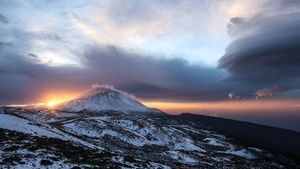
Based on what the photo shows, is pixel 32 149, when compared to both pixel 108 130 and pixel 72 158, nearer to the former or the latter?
pixel 72 158

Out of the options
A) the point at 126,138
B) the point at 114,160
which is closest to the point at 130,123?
the point at 126,138

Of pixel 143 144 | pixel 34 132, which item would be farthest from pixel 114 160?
pixel 143 144

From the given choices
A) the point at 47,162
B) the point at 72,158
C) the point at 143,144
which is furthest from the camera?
the point at 143,144

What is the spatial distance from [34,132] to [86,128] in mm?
84221

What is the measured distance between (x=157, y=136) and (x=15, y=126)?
114 m

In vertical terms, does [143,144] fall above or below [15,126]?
below

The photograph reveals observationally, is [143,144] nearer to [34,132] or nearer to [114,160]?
[34,132]

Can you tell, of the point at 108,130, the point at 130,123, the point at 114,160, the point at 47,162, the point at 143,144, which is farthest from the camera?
the point at 130,123

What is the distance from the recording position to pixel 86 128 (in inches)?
6201

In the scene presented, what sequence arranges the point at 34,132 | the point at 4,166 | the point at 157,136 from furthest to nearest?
the point at 157,136, the point at 34,132, the point at 4,166

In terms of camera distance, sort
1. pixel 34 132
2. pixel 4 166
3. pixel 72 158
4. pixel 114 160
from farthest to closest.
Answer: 1. pixel 34 132
2. pixel 114 160
3. pixel 72 158
4. pixel 4 166

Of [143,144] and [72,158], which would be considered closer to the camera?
[72,158]

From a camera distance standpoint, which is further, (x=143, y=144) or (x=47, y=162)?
(x=143, y=144)

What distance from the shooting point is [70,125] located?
527 feet
